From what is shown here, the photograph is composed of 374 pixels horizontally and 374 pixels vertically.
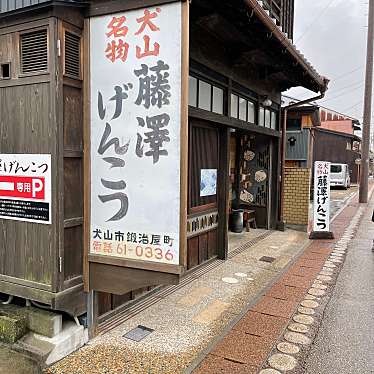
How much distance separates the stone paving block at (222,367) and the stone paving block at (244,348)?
0.08m

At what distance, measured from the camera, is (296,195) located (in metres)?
11.2

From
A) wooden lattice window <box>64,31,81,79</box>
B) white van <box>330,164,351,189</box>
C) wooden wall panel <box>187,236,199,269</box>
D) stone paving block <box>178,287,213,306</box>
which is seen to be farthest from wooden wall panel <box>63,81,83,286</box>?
white van <box>330,164,351,189</box>

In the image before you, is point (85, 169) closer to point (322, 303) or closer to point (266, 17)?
point (266, 17)

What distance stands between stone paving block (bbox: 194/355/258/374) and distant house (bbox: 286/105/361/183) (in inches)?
392

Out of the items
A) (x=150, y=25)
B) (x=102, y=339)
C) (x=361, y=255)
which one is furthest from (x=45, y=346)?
(x=361, y=255)

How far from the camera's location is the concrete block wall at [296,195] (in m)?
11.0

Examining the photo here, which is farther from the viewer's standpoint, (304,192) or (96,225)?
(304,192)

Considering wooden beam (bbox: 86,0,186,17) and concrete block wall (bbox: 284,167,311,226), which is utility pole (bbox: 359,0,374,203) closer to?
concrete block wall (bbox: 284,167,311,226)

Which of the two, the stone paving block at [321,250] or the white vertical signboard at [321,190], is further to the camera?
the white vertical signboard at [321,190]

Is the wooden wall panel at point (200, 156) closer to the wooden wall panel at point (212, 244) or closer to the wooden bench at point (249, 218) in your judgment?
the wooden wall panel at point (212, 244)

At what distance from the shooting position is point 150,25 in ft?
11.1

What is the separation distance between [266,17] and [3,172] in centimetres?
391

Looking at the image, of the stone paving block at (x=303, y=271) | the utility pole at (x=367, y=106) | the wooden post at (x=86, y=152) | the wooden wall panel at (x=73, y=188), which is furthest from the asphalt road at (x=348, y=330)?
the utility pole at (x=367, y=106)

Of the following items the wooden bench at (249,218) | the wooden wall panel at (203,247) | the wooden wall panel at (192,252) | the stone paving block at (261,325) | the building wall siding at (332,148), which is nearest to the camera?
the stone paving block at (261,325)
